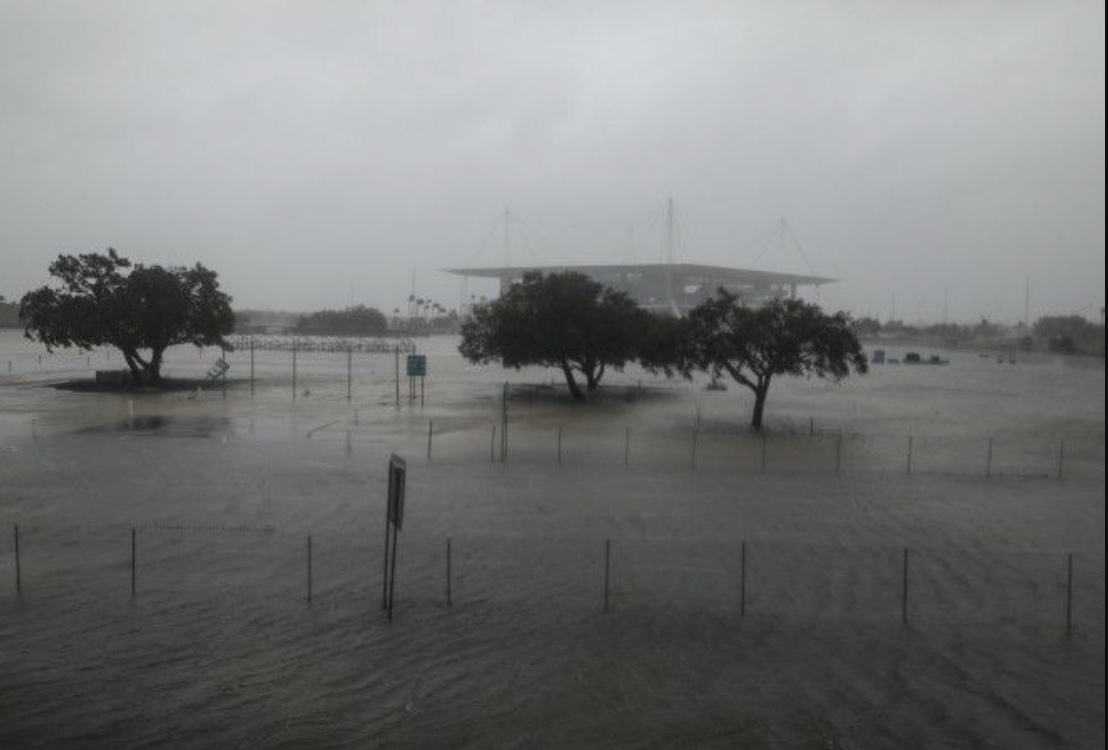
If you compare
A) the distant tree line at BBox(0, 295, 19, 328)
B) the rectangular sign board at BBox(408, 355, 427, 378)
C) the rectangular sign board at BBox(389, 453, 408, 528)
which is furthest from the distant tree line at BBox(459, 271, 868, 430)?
the distant tree line at BBox(0, 295, 19, 328)

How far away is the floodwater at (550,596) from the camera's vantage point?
416 inches

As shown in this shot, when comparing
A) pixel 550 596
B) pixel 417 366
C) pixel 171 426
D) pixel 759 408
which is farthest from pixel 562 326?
pixel 550 596

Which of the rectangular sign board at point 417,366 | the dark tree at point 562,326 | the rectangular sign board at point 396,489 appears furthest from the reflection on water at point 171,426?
the rectangular sign board at point 396,489

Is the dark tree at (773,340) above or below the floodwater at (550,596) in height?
above

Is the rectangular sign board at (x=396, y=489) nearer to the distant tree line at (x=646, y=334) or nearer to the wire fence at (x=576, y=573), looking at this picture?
the wire fence at (x=576, y=573)

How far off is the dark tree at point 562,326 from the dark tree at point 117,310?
19.1 metres

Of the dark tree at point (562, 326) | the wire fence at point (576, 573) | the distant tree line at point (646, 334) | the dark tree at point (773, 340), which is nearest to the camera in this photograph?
the wire fence at point (576, 573)

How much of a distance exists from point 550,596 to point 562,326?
138 ft

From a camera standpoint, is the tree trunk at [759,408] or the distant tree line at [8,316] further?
the distant tree line at [8,316]

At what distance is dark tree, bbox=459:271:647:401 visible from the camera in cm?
5628

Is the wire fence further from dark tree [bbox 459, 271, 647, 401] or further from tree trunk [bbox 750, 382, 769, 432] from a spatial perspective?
dark tree [bbox 459, 271, 647, 401]

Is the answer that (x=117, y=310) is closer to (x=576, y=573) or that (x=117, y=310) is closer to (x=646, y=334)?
(x=646, y=334)

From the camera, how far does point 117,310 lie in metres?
57.7

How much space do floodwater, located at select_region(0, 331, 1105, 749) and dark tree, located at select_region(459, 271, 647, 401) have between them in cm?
2424
